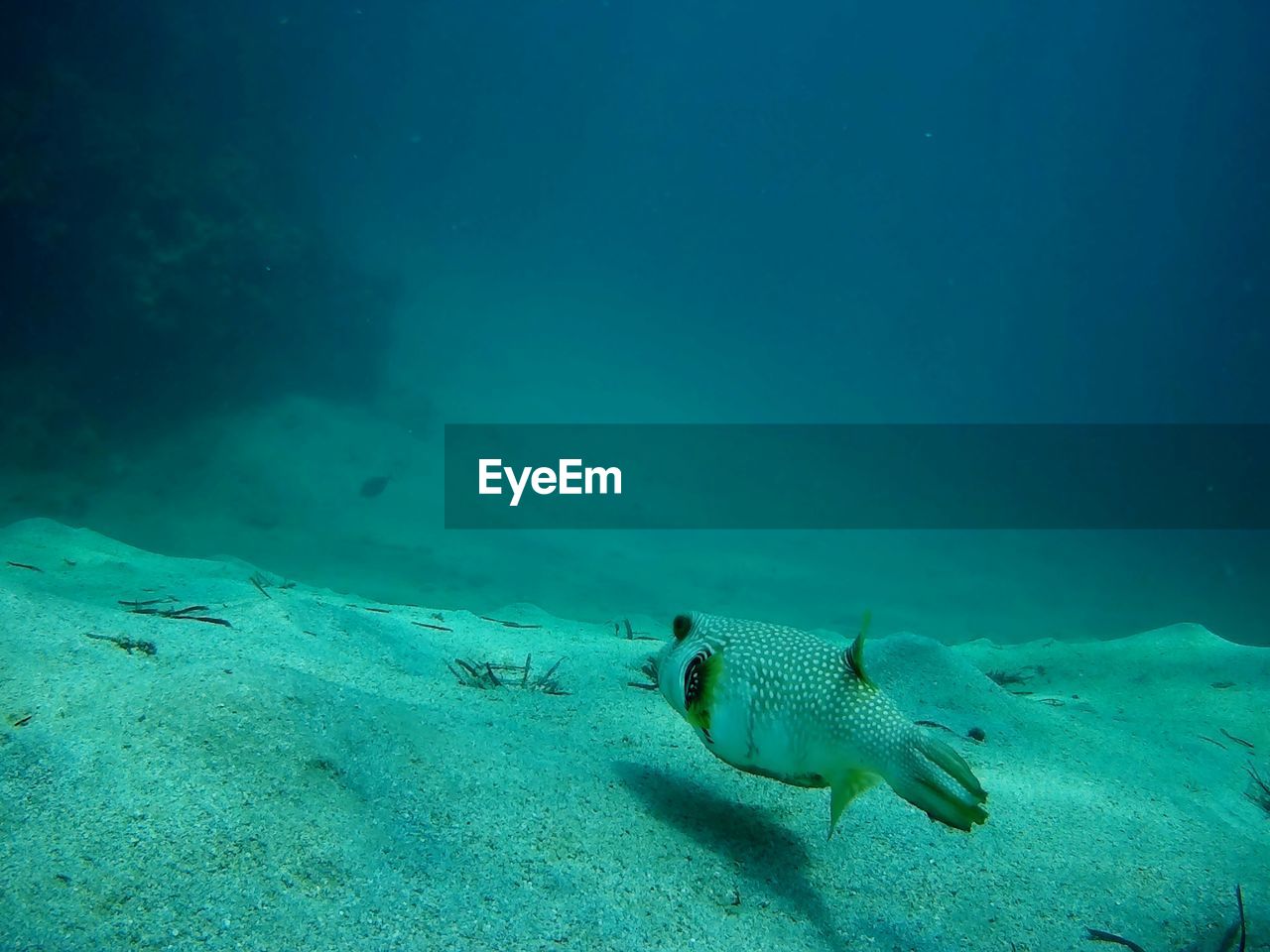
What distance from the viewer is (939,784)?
182cm

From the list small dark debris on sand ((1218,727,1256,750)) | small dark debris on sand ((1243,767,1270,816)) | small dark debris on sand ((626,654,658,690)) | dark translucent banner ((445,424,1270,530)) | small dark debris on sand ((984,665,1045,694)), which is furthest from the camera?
dark translucent banner ((445,424,1270,530))

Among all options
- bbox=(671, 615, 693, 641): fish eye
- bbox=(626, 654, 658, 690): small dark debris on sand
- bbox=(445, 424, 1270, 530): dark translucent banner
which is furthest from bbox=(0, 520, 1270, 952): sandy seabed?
bbox=(445, 424, 1270, 530): dark translucent banner

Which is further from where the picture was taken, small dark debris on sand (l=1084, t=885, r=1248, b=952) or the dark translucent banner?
the dark translucent banner

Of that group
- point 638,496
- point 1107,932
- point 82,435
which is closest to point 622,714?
point 1107,932

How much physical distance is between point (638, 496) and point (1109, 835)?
2189 cm

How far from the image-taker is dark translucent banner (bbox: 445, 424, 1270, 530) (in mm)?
23438

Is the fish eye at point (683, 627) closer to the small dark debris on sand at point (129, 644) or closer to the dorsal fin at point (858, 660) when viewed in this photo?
the dorsal fin at point (858, 660)

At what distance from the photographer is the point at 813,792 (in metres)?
2.76

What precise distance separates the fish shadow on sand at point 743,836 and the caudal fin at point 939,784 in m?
0.55

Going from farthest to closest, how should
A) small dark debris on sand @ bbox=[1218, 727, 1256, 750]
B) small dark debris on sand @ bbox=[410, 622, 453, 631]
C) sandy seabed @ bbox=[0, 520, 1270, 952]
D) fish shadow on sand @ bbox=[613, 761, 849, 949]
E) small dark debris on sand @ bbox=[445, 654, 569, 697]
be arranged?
small dark debris on sand @ bbox=[410, 622, 453, 631]
small dark debris on sand @ bbox=[1218, 727, 1256, 750]
small dark debris on sand @ bbox=[445, 654, 569, 697]
fish shadow on sand @ bbox=[613, 761, 849, 949]
sandy seabed @ bbox=[0, 520, 1270, 952]

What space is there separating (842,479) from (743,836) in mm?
32635

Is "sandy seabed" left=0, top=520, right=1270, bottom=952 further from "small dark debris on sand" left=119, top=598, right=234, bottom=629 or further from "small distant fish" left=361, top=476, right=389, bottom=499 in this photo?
"small distant fish" left=361, top=476, right=389, bottom=499

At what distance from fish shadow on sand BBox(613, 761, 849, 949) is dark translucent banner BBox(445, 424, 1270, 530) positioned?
1618 centimetres

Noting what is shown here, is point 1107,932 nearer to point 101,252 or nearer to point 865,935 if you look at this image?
point 865,935
